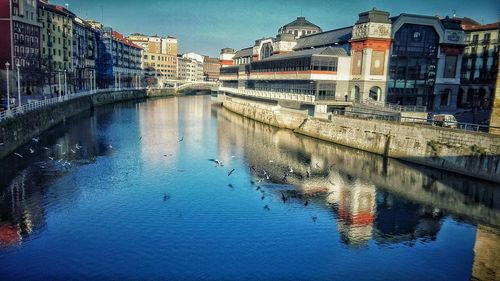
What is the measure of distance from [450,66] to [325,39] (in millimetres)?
25202

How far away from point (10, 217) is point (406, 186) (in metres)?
34.0

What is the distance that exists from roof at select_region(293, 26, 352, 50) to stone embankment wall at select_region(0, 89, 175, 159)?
53.1 metres

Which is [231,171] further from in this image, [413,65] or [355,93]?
[413,65]

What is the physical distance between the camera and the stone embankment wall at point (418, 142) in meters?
41.3

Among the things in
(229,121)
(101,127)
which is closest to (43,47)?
(101,127)

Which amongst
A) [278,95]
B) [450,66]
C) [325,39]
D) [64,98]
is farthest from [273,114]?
[64,98]

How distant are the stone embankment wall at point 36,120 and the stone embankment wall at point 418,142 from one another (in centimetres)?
4124

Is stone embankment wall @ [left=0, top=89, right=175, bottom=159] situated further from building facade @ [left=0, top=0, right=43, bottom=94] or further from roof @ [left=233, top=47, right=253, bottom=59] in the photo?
roof @ [left=233, top=47, right=253, bottom=59]

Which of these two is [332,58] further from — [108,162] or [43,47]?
[43,47]

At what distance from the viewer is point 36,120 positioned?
59562 millimetres

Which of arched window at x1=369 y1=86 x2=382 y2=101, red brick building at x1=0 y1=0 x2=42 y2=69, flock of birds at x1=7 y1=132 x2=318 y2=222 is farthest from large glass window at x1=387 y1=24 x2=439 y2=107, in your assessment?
red brick building at x1=0 y1=0 x2=42 y2=69

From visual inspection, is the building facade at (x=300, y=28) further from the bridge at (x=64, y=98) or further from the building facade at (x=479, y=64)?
the bridge at (x=64, y=98)

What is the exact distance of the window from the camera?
76637 mm

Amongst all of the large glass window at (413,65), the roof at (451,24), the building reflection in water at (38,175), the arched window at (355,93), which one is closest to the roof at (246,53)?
the arched window at (355,93)
